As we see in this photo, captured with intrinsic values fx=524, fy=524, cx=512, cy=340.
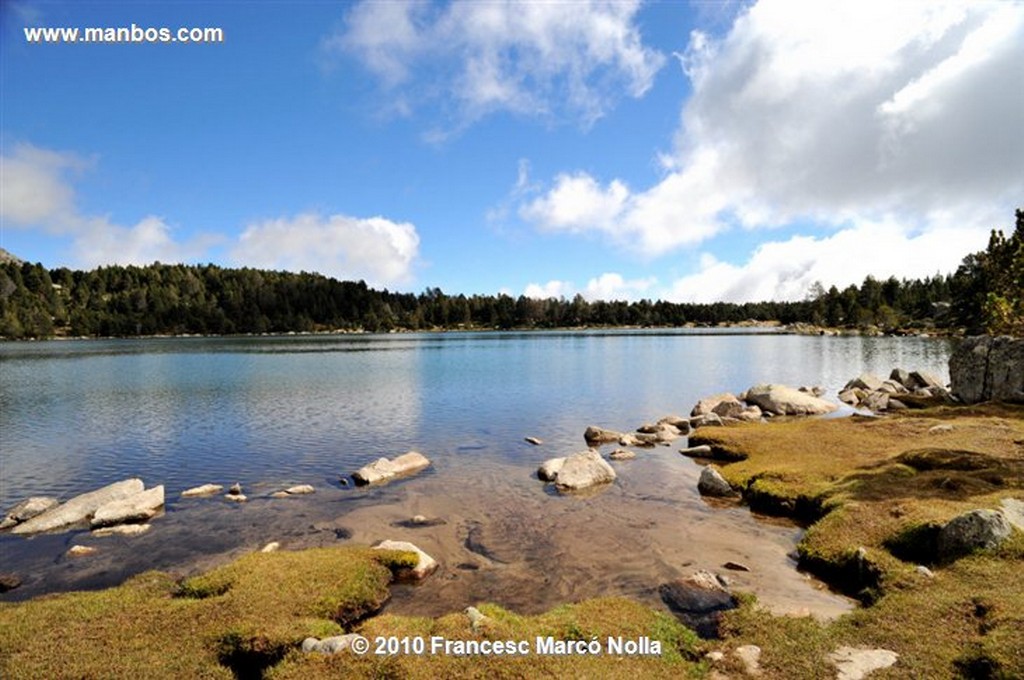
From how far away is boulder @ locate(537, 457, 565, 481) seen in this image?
31.5 m

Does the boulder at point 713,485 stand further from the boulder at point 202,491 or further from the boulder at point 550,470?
the boulder at point 202,491

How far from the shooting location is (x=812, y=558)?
1866cm

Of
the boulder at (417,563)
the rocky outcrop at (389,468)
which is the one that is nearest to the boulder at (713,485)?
the boulder at (417,563)

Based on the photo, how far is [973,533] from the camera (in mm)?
15891

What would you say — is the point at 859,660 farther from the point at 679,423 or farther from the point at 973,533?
the point at 679,423

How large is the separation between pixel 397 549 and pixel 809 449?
26605 millimetres

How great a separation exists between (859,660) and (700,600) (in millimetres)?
5020

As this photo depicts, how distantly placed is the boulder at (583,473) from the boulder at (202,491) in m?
19.7

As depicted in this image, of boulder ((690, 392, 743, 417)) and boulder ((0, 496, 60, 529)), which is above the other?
boulder ((690, 392, 743, 417))

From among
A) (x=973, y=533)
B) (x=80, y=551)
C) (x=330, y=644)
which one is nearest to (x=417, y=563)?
(x=330, y=644)

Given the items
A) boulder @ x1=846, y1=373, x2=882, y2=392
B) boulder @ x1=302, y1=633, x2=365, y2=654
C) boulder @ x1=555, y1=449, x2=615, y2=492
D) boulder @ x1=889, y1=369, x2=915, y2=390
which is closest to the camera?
boulder @ x1=302, y1=633, x2=365, y2=654

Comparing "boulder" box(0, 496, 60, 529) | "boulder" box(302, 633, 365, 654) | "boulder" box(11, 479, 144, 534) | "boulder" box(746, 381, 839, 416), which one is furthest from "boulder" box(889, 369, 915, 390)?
"boulder" box(0, 496, 60, 529)

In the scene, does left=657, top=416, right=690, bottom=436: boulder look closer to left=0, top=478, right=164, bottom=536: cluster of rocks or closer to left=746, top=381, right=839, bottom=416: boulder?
left=746, top=381, right=839, bottom=416: boulder

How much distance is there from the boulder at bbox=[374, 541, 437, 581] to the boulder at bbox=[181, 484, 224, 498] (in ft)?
49.2
